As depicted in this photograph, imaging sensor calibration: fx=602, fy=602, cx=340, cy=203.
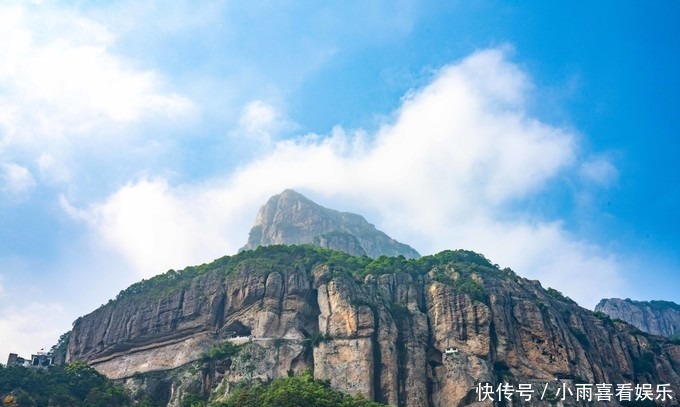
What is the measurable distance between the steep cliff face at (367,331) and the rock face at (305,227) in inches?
2342

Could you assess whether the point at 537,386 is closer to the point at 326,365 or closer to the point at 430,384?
the point at 430,384

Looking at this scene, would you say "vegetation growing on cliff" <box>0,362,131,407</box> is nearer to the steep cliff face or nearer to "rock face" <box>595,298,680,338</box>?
the steep cliff face

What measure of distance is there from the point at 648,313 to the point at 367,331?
87.6 m

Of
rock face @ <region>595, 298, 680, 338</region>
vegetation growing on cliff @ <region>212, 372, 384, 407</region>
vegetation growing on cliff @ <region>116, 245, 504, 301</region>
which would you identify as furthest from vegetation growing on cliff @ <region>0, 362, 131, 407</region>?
rock face @ <region>595, 298, 680, 338</region>

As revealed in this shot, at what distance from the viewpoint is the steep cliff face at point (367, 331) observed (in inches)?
2164

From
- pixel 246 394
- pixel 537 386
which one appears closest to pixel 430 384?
pixel 537 386

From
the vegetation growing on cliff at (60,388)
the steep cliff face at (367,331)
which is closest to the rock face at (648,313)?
the steep cliff face at (367,331)

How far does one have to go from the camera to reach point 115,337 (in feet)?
209

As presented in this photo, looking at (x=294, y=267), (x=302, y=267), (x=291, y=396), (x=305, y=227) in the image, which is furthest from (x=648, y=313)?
(x=291, y=396)

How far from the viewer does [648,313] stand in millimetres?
120438

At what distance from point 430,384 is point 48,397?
32.7m

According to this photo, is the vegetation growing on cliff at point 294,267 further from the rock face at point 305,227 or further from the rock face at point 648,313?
the rock face at point 648,313

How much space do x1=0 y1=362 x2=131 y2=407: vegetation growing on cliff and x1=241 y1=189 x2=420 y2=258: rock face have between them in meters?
72.7

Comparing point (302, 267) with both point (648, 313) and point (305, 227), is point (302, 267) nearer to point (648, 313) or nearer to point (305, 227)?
point (305, 227)
